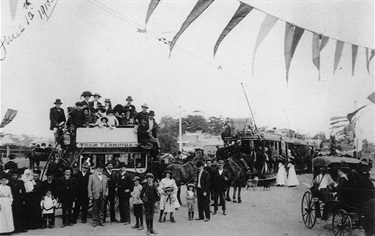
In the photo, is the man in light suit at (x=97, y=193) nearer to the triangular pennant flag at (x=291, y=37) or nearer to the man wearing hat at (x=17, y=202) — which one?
the man wearing hat at (x=17, y=202)

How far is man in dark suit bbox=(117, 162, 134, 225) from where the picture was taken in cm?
1091

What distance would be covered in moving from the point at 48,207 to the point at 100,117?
3798 millimetres

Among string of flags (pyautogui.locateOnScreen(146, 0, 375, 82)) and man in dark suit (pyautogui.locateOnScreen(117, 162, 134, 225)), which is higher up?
string of flags (pyautogui.locateOnScreen(146, 0, 375, 82))

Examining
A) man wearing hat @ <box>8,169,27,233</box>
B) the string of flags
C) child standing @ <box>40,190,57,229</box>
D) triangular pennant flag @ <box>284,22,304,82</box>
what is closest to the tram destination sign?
child standing @ <box>40,190,57,229</box>

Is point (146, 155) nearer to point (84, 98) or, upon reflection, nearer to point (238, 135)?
point (84, 98)

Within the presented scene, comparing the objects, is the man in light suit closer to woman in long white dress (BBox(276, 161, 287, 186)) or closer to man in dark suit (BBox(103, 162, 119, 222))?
man in dark suit (BBox(103, 162, 119, 222))

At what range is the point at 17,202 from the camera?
9641 mm

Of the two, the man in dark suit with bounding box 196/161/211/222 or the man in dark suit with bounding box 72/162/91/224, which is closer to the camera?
the man in dark suit with bounding box 72/162/91/224

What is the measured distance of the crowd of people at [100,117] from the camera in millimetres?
12031

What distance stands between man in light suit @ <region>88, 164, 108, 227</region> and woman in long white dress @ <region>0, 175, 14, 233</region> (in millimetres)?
2152

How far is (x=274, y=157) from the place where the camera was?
73.3ft

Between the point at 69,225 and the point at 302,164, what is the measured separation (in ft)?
76.7

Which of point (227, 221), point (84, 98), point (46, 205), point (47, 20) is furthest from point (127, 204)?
point (47, 20)

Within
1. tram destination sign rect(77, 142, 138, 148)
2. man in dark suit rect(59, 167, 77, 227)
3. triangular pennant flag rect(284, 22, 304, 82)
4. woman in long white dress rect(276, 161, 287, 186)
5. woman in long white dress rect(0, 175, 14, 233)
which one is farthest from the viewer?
woman in long white dress rect(276, 161, 287, 186)
